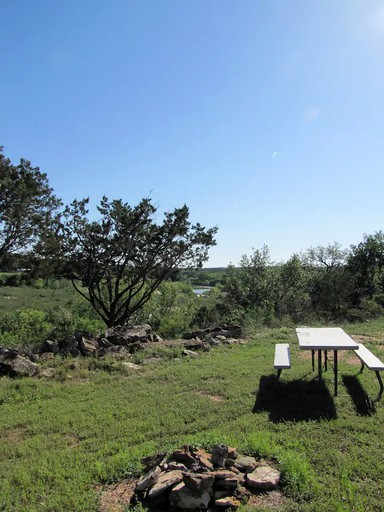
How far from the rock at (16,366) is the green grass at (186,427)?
1.41 ft

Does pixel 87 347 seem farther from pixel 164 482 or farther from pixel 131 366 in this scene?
pixel 164 482

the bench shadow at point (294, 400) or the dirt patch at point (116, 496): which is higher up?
the bench shadow at point (294, 400)

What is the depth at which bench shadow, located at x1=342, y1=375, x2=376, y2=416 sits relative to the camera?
4.12 m

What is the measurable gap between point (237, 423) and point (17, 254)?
8.09 meters

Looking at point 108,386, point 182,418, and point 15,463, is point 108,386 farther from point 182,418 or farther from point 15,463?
point 15,463

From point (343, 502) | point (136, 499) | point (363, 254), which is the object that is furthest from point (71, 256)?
point (363, 254)

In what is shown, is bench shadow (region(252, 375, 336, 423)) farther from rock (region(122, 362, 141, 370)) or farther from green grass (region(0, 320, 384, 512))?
rock (region(122, 362, 141, 370))

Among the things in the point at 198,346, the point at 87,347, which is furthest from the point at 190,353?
the point at 87,347

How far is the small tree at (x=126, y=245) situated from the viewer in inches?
432

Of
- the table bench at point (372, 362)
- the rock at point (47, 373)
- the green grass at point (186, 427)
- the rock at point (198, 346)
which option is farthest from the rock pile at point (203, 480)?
the rock at point (198, 346)

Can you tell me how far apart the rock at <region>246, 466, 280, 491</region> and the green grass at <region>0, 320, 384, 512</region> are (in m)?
0.09

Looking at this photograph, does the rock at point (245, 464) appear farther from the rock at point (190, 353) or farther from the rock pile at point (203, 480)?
the rock at point (190, 353)

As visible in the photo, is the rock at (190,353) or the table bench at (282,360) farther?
the rock at (190,353)

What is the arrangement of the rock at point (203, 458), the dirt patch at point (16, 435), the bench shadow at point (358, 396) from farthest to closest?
the bench shadow at point (358, 396) → the dirt patch at point (16, 435) → the rock at point (203, 458)
